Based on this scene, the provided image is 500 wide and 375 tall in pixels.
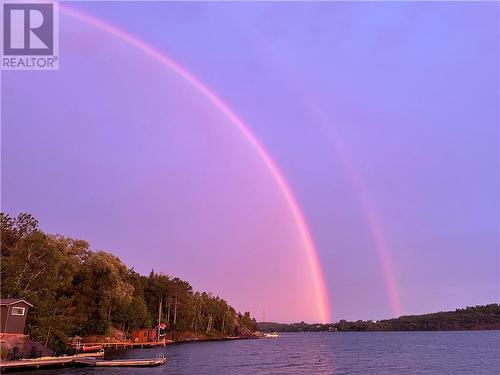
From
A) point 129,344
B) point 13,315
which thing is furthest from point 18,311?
point 129,344

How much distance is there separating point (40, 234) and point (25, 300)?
9013 mm

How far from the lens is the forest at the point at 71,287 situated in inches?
2741

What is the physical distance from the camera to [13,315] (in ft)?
201

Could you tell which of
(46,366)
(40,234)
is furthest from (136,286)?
(46,366)

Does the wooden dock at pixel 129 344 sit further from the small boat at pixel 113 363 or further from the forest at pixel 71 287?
the small boat at pixel 113 363

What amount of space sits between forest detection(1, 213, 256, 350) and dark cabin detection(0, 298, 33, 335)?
20.4 feet

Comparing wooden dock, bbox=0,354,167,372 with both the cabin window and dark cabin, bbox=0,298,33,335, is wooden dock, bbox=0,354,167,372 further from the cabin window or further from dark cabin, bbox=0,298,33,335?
the cabin window

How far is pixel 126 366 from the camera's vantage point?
63.2 meters

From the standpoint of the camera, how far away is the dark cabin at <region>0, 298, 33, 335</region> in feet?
198

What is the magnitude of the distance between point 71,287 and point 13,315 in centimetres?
3370

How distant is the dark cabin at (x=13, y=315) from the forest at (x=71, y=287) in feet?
20.4

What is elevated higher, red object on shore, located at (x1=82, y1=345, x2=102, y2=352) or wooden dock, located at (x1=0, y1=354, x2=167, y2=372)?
wooden dock, located at (x1=0, y1=354, x2=167, y2=372)

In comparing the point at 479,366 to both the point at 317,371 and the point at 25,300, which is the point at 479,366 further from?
the point at 25,300

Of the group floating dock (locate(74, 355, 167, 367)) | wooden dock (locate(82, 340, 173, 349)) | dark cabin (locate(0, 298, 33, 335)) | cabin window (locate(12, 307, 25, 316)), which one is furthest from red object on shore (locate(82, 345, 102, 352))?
cabin window (locate(12, 307, 25, 316))
